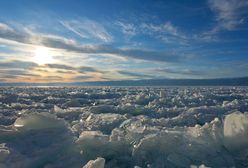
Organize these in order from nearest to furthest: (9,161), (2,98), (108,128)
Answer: (9,161)
(108,128)
(2,98)

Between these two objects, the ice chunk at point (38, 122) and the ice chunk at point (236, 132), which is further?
the ice chunk at point (236, 132)

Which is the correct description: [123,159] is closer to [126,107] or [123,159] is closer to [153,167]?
[153,167]

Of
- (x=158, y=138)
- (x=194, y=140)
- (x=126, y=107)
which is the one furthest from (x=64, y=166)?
(x=126, y=107)

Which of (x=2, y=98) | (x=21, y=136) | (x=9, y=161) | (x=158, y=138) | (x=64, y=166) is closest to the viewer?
(x=9, y=161)

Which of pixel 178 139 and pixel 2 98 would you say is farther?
pixel 2 98

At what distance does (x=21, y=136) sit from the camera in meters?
6.21

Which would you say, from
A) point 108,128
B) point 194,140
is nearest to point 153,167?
point 194,140

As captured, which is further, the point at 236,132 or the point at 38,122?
the point at 236,132

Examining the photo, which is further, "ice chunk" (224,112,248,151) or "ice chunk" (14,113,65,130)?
"ice chunk" (224,112,248,151)

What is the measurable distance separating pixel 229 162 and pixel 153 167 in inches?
58.8

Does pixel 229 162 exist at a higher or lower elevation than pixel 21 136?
lower

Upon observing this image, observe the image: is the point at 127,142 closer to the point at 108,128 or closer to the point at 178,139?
the point at 178,139

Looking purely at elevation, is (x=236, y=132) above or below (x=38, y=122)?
below

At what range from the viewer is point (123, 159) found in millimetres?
6531
